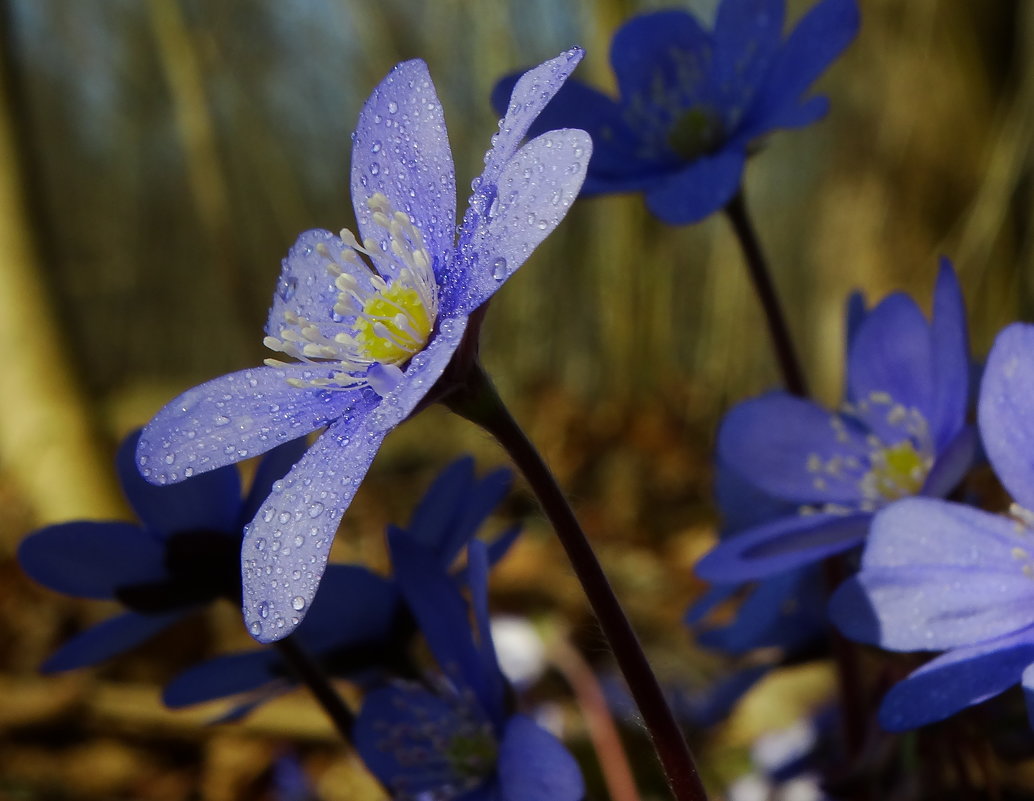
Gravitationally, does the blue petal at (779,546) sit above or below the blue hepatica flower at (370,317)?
below

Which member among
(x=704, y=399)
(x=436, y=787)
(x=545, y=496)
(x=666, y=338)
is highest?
(x=545, y=496)

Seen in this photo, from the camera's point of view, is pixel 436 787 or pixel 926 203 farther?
pixel 926 203

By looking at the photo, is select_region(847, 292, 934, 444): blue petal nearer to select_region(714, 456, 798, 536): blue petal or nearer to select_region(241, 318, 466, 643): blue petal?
select_region(714, 456, 798, 536): blue petal

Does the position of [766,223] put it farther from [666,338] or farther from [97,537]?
[97,537]

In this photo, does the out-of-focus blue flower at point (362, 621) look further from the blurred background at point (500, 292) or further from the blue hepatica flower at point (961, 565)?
the blue hepatica flower at point (961, 565)

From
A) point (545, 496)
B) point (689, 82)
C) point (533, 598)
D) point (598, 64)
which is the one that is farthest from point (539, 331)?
point (545, 496)

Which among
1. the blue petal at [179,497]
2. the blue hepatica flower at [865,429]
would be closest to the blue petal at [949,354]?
the blue hepatica flower at [865,429]
